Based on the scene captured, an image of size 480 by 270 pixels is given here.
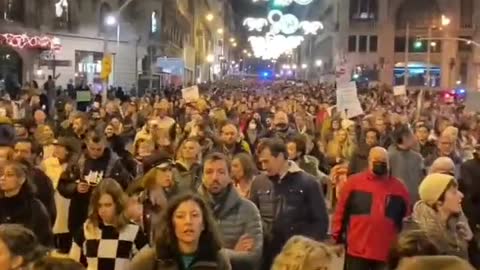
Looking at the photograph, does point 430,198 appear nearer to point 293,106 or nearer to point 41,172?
point 41,172

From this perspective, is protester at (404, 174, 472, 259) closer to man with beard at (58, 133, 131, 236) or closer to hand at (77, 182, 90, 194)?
man with beard at (58, 133, 131, 236)

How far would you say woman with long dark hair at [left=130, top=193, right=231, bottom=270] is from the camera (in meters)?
5.36

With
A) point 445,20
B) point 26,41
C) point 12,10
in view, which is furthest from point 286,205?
point 445,20

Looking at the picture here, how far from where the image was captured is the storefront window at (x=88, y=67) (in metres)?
58.4

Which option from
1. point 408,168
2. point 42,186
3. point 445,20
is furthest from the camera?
point 445,20

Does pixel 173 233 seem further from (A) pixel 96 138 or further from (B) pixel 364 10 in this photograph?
(B) pixel 364 10

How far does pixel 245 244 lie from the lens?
7.12 m

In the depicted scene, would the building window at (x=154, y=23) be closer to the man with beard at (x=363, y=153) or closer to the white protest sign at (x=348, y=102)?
the white protest sign at (x=348, y=102)

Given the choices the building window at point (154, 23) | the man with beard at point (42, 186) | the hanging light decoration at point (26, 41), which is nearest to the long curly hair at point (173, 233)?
the man with beard at point (42, 186)

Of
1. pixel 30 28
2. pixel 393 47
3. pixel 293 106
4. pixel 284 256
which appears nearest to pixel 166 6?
pixel 30 28

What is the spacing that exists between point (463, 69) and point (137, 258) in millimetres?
108079

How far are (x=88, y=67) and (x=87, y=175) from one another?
5048 centimetres

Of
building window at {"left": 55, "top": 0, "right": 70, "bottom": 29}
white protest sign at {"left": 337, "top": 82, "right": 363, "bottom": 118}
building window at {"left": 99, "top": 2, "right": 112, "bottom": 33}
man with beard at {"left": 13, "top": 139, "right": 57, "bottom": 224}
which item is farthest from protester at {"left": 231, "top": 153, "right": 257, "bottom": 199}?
building window at {"left": 99, "top": 2, "right": 112, "bottom": 33}

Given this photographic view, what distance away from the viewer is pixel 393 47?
110 metres
